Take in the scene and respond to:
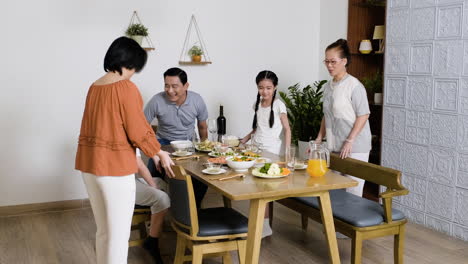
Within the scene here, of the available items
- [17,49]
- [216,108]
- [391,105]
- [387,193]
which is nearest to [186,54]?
[216,108]

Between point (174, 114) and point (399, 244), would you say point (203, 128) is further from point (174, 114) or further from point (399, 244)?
point (399, 244)

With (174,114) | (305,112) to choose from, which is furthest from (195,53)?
(305,112)

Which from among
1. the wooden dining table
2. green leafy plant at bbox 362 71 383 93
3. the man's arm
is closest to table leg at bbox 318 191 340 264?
the wooden dining table

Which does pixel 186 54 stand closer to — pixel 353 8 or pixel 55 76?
pixel 55 76

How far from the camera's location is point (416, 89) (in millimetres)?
3975

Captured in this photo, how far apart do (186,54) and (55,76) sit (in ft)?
3.99

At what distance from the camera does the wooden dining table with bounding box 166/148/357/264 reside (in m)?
2.42

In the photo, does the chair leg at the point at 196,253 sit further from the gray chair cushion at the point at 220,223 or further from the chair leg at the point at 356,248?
the chair leg at the point at 356,248

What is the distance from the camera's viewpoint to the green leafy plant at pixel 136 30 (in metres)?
4.44

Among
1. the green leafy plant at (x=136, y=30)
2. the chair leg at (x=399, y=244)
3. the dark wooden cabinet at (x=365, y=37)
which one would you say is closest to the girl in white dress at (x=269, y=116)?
the chair leg at (x=399, y=244)

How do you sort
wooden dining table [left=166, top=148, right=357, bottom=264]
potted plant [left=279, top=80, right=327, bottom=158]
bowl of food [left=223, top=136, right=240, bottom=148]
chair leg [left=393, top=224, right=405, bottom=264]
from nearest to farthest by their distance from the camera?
wooden dining table [left=166, top=148, right=357, bottom=264] → chair leg [left=393, top=224, right=405, bottom=264] → bowl of food [left=223, top=136, right=240, bottom=148] → potted plant [left=279, top=80, right=327, bottom=158]

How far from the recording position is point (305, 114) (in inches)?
196

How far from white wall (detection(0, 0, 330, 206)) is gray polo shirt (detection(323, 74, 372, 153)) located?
65.4 inches

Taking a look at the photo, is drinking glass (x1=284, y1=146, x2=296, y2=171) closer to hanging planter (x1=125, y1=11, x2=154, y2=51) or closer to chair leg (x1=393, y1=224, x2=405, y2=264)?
chair leg (x1=393, y1=224, x2=405, y2=264)
